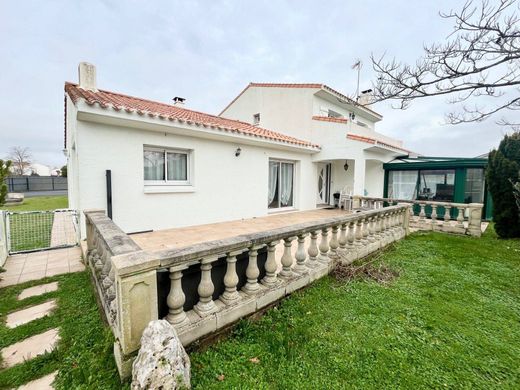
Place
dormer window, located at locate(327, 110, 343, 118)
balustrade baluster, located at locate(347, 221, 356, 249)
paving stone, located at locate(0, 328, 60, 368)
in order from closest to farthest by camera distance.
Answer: paving stone, located at locate(0, 328, 60, 368) < balustrade baluster, located at locate(347, 221, 356, 249) < dormer window, located at locate(327, 110, 343, 118)

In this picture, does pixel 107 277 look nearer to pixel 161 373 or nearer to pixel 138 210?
pixel 161 373

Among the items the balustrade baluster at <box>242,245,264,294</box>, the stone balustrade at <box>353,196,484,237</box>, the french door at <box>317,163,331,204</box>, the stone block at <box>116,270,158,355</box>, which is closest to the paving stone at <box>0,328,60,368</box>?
the stone block at <box>116,270,158,355</box>

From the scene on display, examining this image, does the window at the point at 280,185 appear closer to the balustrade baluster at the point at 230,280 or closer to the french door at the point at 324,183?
the french door at the point at 324,183

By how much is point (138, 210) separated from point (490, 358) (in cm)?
789

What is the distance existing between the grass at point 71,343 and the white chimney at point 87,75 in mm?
6400

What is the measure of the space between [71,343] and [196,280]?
1650 mm

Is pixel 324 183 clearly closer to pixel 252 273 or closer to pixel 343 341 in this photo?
pixel 252 273

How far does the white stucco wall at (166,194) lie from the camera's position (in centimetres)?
608

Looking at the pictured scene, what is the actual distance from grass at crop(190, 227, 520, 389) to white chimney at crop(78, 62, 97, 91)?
28.9ft

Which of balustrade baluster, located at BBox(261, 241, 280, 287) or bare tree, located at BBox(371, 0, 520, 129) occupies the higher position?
bare tree, located at BBox(371, 0, 520, 129)

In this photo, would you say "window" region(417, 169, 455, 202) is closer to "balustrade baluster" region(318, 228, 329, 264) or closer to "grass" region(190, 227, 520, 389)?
"grass" region(190, 227, 520, 389)

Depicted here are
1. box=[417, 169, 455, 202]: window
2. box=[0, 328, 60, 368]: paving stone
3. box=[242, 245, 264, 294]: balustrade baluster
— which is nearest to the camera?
box=[0, 328, 60, 368]: paving stone

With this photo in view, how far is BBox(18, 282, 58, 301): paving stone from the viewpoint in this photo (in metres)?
3.83

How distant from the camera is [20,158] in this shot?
4419 cm
